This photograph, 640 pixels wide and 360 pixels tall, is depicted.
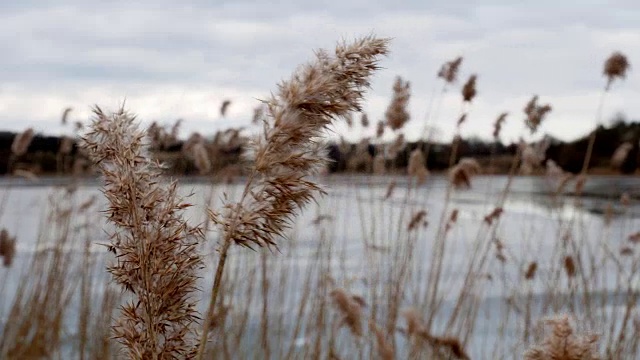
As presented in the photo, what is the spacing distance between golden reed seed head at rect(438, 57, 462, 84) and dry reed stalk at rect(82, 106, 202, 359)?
3632mm

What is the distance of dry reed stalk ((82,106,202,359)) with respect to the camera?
73cm

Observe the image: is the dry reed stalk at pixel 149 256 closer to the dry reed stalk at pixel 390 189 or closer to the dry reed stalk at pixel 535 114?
the dry reed stalk at pixel 535 114

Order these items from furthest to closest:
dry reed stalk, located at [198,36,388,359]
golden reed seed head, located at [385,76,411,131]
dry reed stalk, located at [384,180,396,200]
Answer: dry reed stalk, located at [384,180,396,200]
golden reed seed head, located at [385,76,411,131]
dry reed stalk, located at [198,36,388,359]

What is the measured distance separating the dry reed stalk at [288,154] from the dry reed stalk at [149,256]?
0.03 m

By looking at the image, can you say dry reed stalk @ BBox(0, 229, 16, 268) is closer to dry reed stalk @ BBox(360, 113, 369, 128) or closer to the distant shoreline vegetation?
the distant shoreline vegetation

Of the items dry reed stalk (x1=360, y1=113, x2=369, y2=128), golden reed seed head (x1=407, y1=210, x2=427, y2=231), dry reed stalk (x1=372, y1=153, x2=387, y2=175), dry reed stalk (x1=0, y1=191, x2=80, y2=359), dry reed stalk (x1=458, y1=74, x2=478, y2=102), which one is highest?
dry reed stalk (x1=458, y1=74, x2=478, y2=102)

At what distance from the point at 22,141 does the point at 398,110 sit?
7.95ft

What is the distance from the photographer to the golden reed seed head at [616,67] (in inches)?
166

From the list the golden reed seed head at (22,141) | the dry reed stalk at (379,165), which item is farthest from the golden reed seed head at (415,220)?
the golden reed seed head at (22,141)

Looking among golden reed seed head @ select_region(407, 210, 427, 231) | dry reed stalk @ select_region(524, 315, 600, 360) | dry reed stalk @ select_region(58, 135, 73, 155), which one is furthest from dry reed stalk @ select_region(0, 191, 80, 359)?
dry reed stalk @ select_region(524, 315, 600, 360)

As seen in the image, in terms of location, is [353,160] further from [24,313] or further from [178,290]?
[178,290]

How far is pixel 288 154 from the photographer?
749 mm

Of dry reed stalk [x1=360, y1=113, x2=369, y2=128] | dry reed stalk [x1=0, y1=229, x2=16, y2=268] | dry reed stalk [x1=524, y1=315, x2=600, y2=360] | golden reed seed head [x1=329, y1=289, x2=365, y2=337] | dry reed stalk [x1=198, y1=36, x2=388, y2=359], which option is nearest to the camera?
dry reed stalk [x1=198, y1=36, x2=388, y2=359]

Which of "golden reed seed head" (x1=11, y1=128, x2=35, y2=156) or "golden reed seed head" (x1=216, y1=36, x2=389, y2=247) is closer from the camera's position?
"golden reed seed head" (x1=216, y1=36, x2=389, y2=247)
